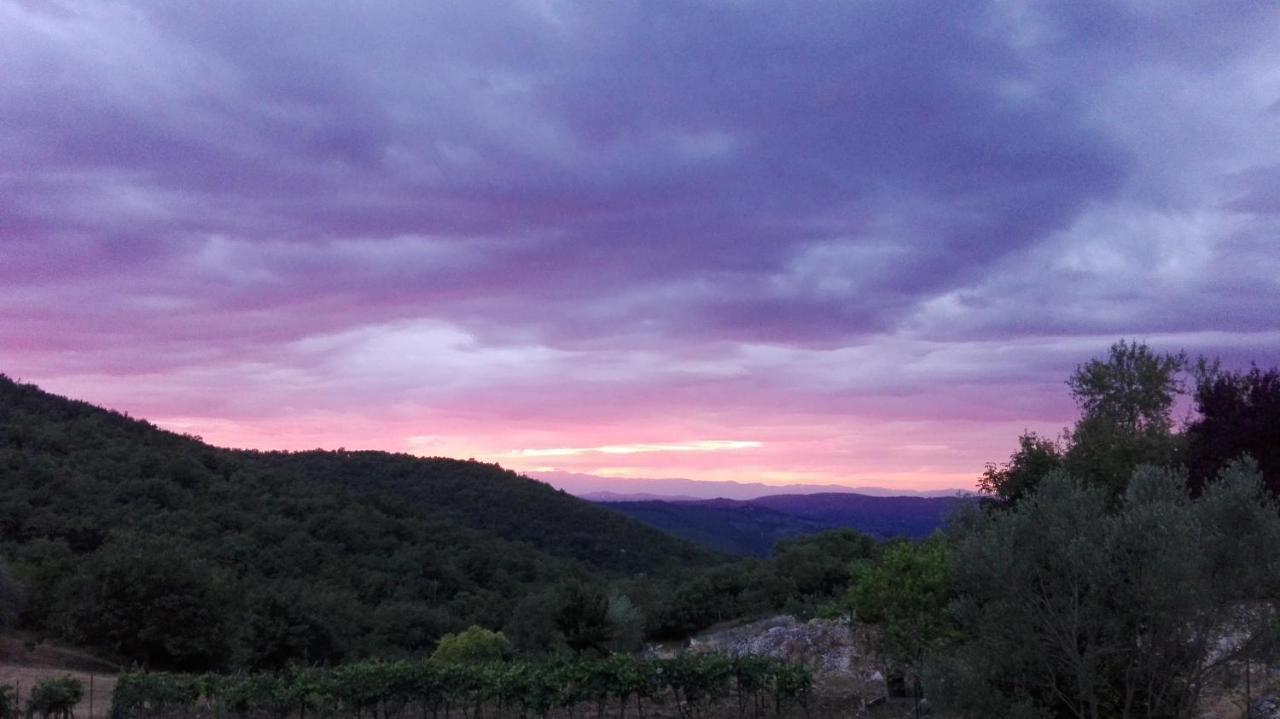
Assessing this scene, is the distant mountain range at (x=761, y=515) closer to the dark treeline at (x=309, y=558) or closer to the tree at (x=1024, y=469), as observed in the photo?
the dark treeline at (x=309, y=558)

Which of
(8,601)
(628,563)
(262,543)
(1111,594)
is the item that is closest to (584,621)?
(1111,594)

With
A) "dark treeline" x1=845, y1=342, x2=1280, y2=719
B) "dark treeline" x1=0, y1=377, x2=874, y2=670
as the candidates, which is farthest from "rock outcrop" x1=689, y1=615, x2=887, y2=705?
"dark treeline" x1=845, y1=342, x2=1280, y2=719

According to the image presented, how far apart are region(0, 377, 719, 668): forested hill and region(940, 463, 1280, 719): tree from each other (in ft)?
74.4

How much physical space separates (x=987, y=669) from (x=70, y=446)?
61.6m

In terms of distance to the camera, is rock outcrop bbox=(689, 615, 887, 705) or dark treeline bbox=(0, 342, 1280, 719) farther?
rock outcrop bbox=(689, 615, 887, 705)

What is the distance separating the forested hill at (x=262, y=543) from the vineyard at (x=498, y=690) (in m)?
13.8

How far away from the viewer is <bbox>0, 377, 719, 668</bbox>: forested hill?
33.0m

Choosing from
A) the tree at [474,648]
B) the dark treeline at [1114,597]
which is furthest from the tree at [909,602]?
the tree at [474,648]

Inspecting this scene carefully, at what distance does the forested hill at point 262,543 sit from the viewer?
33031 mm

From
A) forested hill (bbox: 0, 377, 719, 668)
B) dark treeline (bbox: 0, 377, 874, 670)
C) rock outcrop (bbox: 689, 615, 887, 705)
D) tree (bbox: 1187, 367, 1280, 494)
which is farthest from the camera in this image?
forested hill (bbox: 0, 377, 719, 668)

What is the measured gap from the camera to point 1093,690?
10.7 m

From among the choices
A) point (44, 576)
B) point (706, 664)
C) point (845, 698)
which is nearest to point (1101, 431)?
point (845, 698)

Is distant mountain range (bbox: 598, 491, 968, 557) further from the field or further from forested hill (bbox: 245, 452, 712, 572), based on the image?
the field

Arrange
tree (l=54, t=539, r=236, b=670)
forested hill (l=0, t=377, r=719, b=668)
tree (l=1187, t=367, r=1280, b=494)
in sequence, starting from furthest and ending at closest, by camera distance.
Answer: forested hill (l=0, t=377, r=719, b=668) < tree (l=54, t=539, r=236, b=670) < tree (l=1187, t=367, r=1280, b=494)
